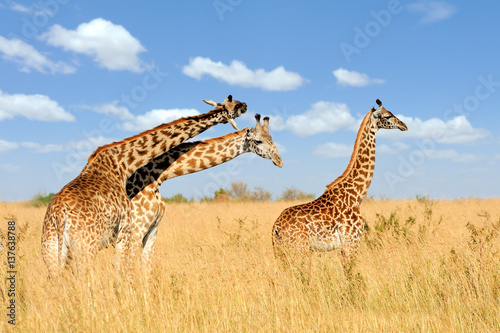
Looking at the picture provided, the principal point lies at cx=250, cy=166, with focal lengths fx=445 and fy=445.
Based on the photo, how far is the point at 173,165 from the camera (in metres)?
7.69

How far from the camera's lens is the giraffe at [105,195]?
17.5 ft

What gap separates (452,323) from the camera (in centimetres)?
517

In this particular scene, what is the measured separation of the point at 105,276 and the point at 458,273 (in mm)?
4951

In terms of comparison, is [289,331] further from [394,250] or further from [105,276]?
[394,250]

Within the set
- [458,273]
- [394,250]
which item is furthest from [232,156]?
[458,273]

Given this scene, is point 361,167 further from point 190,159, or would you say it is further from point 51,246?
point 51,246

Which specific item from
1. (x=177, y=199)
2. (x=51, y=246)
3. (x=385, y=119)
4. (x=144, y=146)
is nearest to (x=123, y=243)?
(x=51, y=246)

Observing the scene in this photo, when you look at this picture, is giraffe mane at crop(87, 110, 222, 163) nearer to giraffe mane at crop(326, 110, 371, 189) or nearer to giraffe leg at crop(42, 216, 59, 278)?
giraffe leg at crop(42, 216, 59, 278)

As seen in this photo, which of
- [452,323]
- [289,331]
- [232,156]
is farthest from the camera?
[232,156]

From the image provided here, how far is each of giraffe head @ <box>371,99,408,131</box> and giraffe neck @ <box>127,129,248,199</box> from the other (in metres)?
2.59

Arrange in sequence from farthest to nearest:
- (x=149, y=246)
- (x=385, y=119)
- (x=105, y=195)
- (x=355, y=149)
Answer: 1. (x=385, y=119)
2. (x=355, y=149)
3. (x=149, y=246)
4. (x=105, y=195)

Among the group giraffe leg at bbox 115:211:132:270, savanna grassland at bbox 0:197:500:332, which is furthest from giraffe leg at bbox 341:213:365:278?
giraffe leg at bbox 115:211:132:270

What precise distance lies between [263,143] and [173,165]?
163 centimetres

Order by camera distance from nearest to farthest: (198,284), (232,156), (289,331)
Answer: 1. (289,331)
2. (198,284)
3. (232,156)
